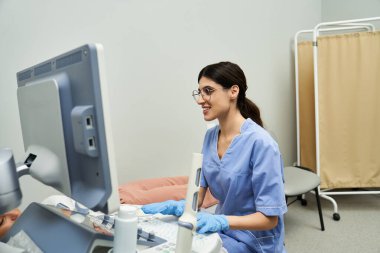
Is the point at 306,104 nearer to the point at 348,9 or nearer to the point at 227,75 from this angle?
the point at 348,9

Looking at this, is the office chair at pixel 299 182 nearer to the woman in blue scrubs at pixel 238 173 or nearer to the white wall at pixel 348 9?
the woman in blue scrubs at pixel 238 173

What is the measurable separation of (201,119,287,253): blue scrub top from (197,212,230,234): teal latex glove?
0.54ft

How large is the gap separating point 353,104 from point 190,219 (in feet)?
8.42

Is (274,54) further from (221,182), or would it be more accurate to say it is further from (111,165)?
(111,165)

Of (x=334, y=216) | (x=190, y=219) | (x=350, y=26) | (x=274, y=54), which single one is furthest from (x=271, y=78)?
(x=190, y=219)

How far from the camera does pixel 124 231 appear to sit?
0.57 meters

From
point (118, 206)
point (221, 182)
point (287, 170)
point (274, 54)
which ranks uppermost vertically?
point (274, 54)

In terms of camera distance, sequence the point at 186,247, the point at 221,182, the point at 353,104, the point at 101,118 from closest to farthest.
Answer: the point at 101,118, the point at 186,247, the point at 221,182, the point at 353,104

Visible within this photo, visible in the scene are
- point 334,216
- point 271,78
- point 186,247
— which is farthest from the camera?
point 271,78

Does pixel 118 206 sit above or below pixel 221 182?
above

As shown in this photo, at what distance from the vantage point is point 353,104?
8.75ft

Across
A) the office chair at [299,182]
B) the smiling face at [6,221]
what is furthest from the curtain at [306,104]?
the smiling face at [6,221]

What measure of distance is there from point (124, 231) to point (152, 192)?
1163 millimetres

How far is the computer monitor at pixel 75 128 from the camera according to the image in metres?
0.49
